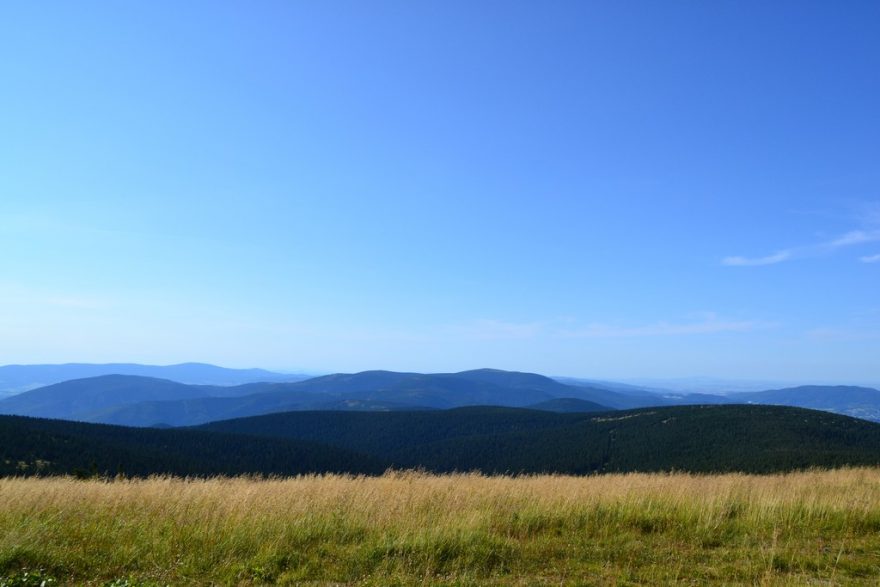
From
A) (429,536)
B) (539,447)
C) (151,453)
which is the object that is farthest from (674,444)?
(429,536)

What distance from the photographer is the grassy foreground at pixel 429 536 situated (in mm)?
6539

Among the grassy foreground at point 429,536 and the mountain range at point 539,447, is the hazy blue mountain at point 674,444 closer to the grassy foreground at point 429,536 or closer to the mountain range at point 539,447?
the mountain range at point 539,447

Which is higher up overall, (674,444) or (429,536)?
(429,536)

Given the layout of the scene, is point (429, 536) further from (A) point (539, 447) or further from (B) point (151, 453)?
Result: (A) point (539, 447)

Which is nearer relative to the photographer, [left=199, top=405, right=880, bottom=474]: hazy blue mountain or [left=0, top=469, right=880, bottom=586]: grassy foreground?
[left=0, top=469, right=880, bottom=586]: grassy foreground

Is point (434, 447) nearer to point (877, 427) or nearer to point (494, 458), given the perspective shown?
point (494, 458)

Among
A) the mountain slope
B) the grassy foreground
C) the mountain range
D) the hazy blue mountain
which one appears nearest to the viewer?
the grassy foreground

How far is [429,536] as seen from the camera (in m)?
7.56

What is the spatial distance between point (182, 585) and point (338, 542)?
2.30 meters

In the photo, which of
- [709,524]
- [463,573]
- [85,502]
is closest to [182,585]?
[463,573]

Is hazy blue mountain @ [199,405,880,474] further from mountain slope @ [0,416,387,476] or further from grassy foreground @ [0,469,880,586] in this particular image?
grassy foreground @ [0,469,880,586]

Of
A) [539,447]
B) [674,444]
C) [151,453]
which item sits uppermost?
[151,453]

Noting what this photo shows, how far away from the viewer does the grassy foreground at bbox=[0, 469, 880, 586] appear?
21.5ft

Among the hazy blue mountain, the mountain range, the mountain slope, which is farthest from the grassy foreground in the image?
the hazy blue mountain
